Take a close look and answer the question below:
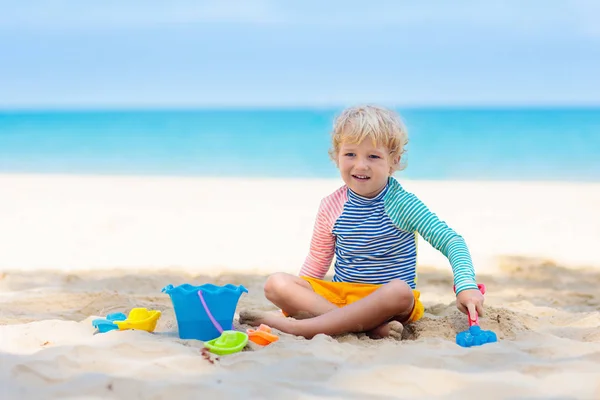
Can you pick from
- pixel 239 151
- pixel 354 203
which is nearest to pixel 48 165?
pixel 239 151

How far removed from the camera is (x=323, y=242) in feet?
11.3

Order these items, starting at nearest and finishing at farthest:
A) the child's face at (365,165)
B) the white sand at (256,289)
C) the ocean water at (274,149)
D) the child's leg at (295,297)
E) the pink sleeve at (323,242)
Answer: the white sand at (256,289) < the child's leg at (295,297) < the child's face at (365,165) < the pink sleeve at (323,242) < the ocean water at (274,149)

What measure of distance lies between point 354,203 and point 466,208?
5.09 meters

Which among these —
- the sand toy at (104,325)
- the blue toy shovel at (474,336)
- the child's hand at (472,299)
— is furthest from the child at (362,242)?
the sand toy at (104,325)

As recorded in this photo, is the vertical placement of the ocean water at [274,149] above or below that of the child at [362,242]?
above

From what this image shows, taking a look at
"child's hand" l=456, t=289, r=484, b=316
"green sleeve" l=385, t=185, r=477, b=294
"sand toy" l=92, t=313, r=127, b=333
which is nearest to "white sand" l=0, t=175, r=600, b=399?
"sand toy" l=92, t=313, r=127, b=333

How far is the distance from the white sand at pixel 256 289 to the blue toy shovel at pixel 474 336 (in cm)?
6

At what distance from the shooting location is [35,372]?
2.28 meters

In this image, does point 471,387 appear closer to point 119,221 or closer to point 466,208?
point 119,221

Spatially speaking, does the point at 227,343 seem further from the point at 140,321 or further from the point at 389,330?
the point at 389,330

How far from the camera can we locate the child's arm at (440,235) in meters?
2.94

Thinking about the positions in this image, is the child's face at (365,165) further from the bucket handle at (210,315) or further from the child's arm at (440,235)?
the bucket handle at (210,315)

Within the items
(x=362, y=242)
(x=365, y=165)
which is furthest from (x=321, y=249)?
(x=365, y=165)

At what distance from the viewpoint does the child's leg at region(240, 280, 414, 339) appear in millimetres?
2936
